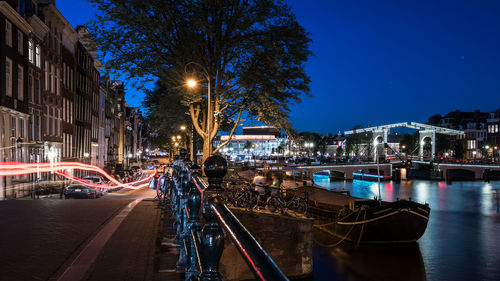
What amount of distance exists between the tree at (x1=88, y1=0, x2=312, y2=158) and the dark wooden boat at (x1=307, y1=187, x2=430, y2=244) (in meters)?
8.18

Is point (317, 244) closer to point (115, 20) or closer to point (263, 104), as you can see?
point (263, 104)

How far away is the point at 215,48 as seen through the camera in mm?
26094

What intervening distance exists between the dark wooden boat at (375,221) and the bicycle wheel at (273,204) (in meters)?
9.18

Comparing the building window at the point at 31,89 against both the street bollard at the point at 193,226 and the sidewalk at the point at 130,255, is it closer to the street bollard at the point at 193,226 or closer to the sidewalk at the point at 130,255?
the sidewalk at the point at 130,255

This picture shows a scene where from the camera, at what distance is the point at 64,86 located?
43.4m

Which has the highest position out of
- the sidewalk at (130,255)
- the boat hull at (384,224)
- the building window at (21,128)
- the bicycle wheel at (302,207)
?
the building window at (21,128)

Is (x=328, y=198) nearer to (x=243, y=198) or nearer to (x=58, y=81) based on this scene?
(x=243, y=198)

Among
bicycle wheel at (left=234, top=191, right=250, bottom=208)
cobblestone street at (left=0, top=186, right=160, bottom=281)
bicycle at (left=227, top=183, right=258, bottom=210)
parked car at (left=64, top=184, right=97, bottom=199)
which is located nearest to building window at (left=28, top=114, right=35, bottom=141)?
parked car at (left=64, top=184, right=97, bottom=199)

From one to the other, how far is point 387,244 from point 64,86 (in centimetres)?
3430

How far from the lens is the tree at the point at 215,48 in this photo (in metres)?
24.1

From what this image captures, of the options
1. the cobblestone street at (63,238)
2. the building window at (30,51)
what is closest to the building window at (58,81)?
the building window at (30,51)

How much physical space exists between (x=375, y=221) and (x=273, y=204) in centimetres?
1137

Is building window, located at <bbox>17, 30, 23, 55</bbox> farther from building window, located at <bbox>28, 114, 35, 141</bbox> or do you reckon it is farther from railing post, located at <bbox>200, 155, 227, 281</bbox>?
railing post, located at <bbox>200, 155, 227, 281</bbox>

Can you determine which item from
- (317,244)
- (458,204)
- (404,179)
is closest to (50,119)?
(317,244)
